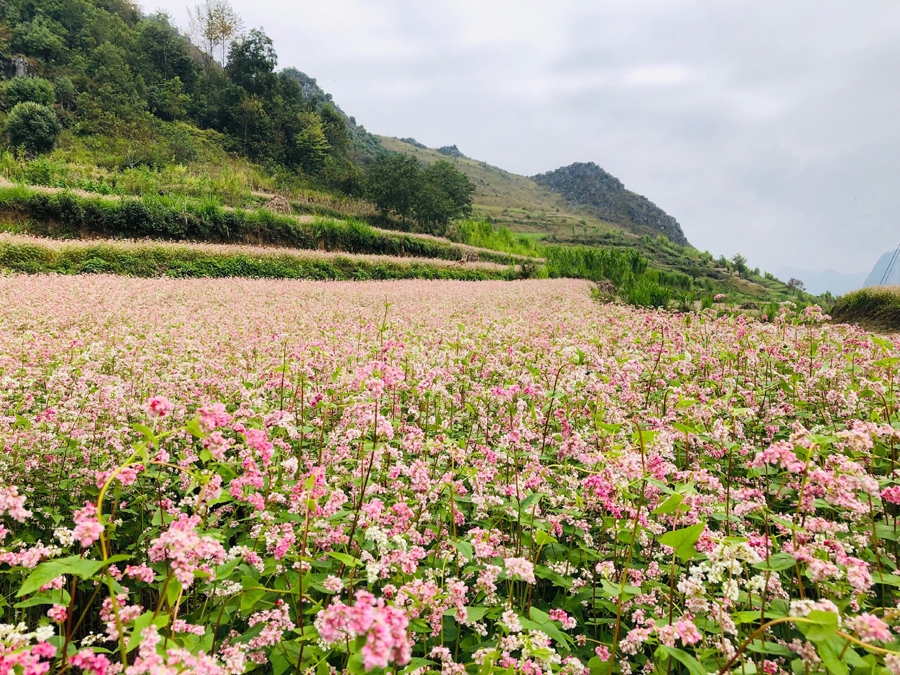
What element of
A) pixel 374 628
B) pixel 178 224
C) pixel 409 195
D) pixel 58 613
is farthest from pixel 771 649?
pixel 409 195

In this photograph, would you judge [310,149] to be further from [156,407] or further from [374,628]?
[374,628]

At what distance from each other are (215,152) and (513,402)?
60.2 metres

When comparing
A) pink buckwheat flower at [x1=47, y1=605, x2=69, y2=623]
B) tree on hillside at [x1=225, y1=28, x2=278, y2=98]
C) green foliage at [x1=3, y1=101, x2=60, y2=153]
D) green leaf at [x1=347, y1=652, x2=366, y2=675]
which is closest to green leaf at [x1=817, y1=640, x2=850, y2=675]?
green leaf at [x1=347, y1=652, x2=366, y2=675]

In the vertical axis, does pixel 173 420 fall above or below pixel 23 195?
below

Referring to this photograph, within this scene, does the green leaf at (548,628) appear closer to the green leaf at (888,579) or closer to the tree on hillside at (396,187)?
the green leaf at (888,579)

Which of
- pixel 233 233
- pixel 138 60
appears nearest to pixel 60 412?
pixel 233 233

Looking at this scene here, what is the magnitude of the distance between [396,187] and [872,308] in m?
42.2

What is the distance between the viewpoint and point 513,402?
154 inches

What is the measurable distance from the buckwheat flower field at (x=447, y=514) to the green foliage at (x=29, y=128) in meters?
48.6

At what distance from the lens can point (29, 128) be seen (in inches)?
1519

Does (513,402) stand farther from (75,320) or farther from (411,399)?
(75,320)

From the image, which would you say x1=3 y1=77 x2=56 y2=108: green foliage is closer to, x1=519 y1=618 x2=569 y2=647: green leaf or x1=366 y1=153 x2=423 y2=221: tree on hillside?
x1=366 y1=153 x2=423 y2=221: tree on hillside

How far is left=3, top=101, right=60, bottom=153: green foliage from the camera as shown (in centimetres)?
3819

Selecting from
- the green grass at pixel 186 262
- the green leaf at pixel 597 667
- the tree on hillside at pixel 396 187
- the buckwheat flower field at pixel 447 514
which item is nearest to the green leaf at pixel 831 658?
the buckwheat flower field at pixel 447 514
